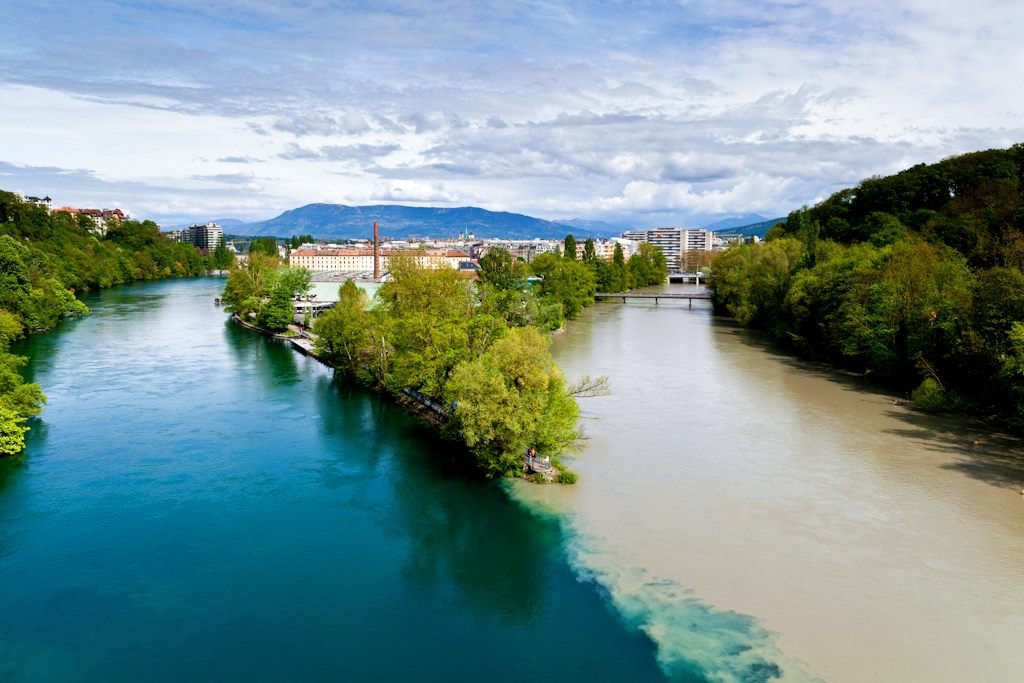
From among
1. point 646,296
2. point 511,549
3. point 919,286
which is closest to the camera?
point 511,549

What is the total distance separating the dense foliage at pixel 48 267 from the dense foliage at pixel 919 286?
29048mm

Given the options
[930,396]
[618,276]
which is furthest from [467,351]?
[618,276]

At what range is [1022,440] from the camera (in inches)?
855

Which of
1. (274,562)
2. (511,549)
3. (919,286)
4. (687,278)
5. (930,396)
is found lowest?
(274,562)

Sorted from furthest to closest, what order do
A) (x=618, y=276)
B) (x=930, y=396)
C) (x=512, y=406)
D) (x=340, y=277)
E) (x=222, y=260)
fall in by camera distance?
(x=222, y=260), (x=618, y=276), (x=340, y=277), (x=930, y=396), (x=512, y=406)

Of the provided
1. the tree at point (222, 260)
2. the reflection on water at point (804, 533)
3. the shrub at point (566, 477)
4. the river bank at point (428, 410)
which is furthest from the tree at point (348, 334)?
the tree at point (222, 260)

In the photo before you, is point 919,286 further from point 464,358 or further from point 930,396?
point 464,358

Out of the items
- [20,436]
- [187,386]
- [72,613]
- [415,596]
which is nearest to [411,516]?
[415,596]

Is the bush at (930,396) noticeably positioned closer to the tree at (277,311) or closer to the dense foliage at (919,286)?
the dense foliage at (919,286)

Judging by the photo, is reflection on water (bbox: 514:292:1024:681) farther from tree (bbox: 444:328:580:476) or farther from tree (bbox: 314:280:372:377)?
tree (bbox: 314:280:372:377)

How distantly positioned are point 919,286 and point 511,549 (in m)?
22.8

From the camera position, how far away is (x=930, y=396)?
25.8 metres

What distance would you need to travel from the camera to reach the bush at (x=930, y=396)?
25.5 metres

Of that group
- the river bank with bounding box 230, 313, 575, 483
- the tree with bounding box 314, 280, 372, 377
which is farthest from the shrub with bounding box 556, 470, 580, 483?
the tree with bounding box 314, 280, 372, 377
